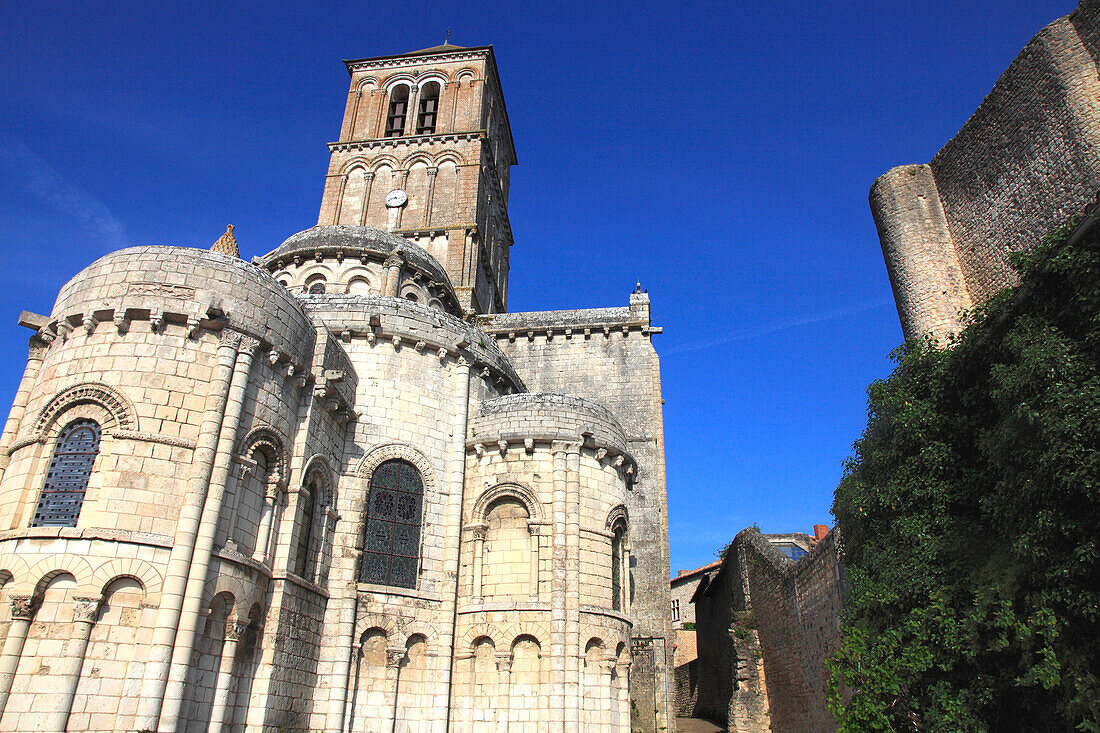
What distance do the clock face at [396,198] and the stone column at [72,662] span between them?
75.3 feet

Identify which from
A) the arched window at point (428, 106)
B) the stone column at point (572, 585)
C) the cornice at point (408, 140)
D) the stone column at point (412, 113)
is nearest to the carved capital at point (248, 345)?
the stone column at point (572, 585)

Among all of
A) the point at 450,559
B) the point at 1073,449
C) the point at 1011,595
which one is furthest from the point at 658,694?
the point at 1073,449

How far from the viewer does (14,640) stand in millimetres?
8312

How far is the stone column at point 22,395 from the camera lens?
10.0 m

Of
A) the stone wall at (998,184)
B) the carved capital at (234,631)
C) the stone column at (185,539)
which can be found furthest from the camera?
the stone wall at (998,184)

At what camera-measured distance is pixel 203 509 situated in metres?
9.59

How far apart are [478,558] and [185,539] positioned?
6.38 metres

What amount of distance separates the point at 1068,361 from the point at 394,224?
25.2 m

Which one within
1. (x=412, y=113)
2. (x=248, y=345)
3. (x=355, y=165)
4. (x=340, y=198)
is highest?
(x=412, y=113)

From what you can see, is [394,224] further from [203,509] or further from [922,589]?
[922,589]

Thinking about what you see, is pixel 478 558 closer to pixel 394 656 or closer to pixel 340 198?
pixel 394 656

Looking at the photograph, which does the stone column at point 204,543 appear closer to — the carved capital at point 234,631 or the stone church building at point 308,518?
the stone church building at point 308,518

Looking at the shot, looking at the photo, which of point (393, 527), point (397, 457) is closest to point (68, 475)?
point (393, 527)

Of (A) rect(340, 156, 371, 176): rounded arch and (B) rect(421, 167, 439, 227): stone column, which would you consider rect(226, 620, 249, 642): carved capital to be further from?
(A) rect(340, 156, 371, 176): rounded arch
